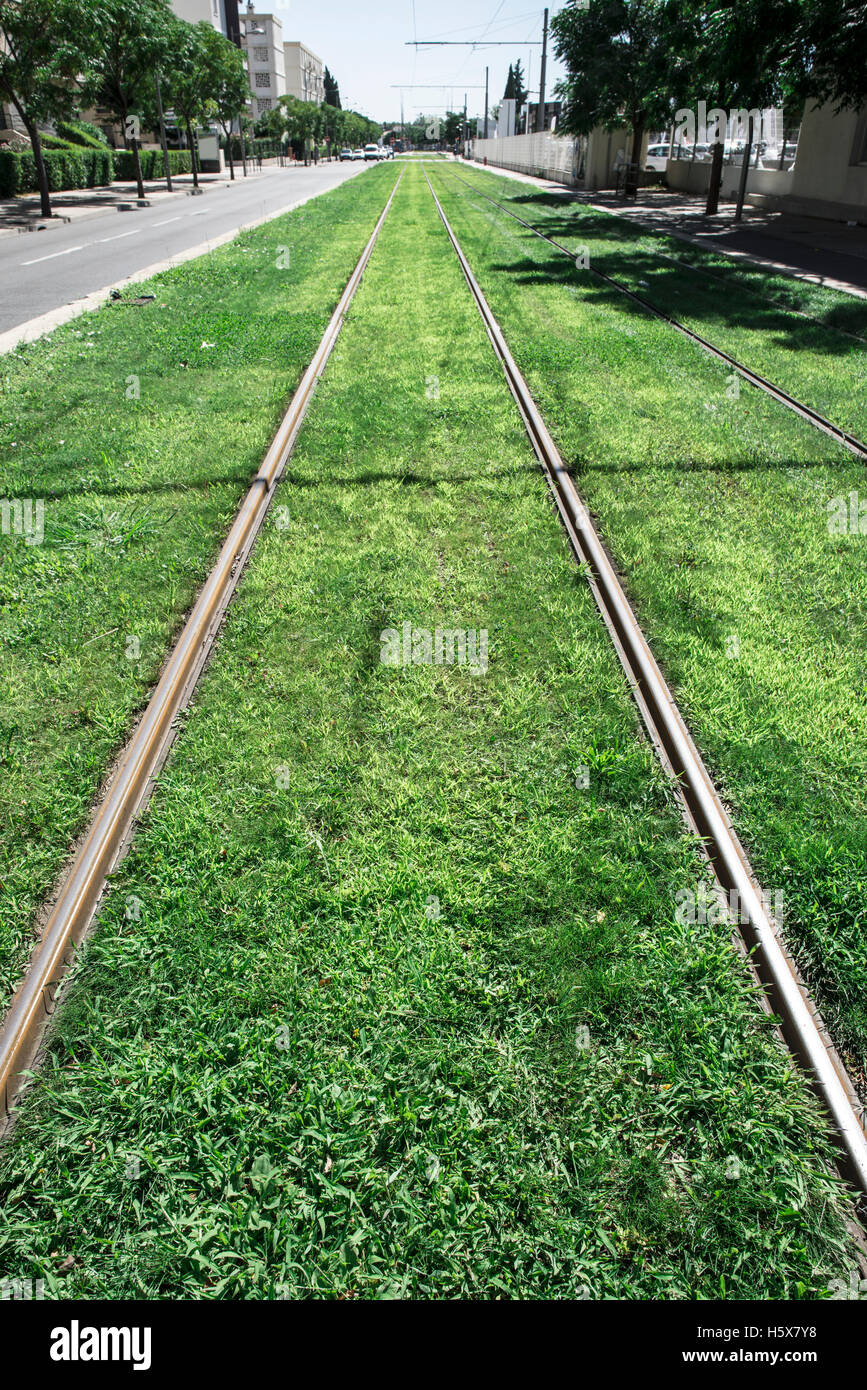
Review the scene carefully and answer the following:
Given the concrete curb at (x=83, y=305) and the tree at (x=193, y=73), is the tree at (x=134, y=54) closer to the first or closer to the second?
the tree at (x=193, y=73)

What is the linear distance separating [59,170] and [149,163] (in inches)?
544

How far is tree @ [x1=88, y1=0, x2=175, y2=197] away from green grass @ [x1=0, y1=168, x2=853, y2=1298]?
115ft

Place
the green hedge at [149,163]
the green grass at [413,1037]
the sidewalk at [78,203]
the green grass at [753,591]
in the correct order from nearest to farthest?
the green grass at [413,1037]
the green grass at [753,591]
the sidewalk at [78,203]
the green hedge at [149,163]

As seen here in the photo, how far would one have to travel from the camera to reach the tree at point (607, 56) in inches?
1244

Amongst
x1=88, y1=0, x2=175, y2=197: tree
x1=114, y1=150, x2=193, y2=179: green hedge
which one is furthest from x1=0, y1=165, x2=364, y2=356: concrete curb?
x1=114, y1=150, x2=193, y2=179: green hedge

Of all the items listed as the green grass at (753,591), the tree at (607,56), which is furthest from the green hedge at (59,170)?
the green grass at (753,591)

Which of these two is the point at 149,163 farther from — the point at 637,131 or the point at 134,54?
the point at 637,131

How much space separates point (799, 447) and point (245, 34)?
13511 centimetres

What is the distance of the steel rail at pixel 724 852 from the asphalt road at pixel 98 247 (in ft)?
36.6

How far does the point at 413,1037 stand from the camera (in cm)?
235

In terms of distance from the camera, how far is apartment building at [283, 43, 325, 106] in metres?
124

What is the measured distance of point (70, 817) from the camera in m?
3.10

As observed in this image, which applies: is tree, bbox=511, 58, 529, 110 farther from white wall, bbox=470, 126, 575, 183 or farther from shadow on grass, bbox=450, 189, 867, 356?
shadow on grass, bbox=450, 189, 867, 356

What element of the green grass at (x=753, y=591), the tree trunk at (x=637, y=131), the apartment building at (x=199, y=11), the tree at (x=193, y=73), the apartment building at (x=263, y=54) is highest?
the apartment building at (x=263, y=54)
